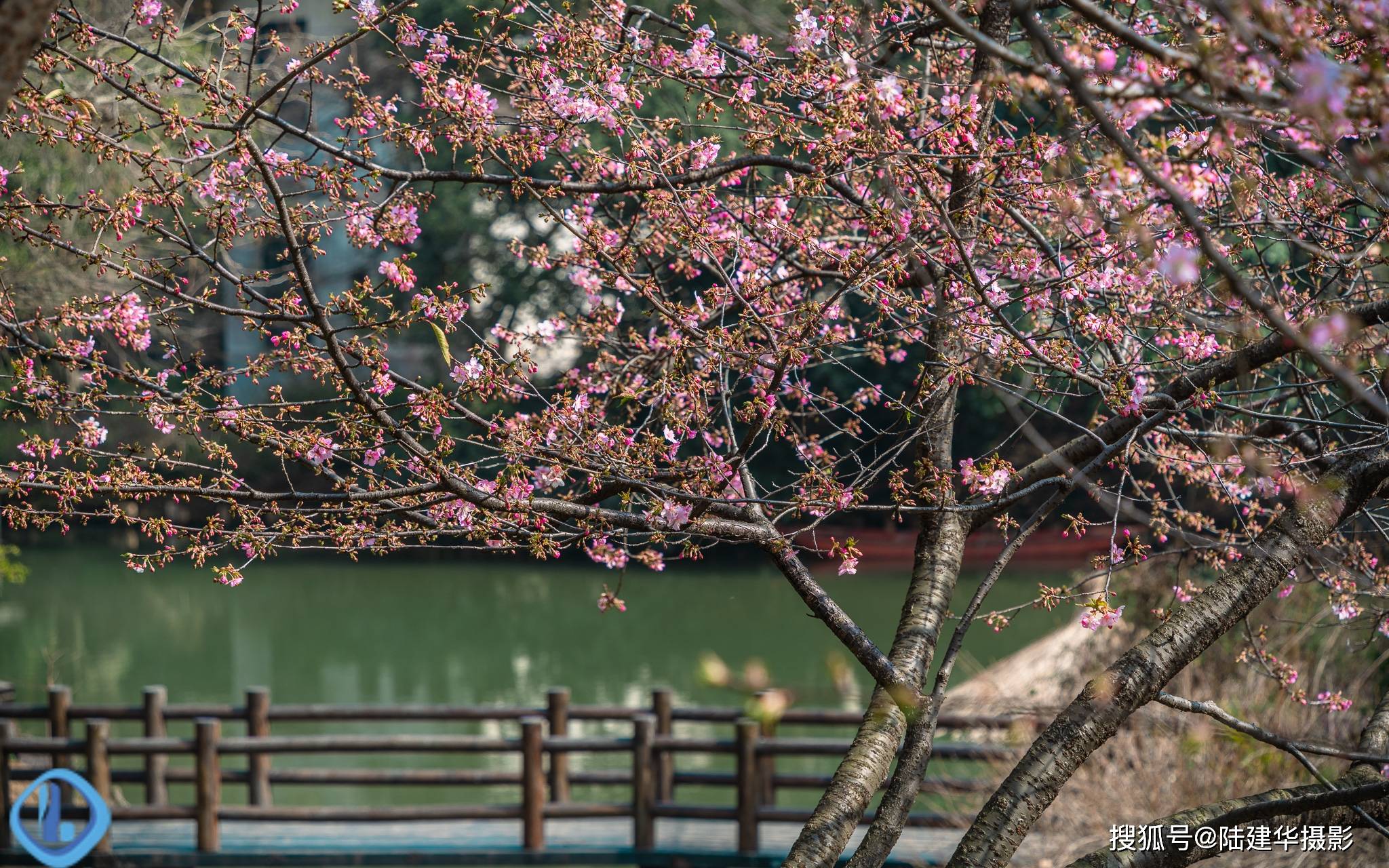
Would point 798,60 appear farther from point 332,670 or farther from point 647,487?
point 332,670

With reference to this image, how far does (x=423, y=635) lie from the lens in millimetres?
15828

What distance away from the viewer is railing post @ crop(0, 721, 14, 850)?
22.4 feet

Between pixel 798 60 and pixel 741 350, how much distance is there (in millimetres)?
778

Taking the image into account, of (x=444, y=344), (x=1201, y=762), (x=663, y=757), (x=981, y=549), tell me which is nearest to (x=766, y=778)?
(x=663, y=757)

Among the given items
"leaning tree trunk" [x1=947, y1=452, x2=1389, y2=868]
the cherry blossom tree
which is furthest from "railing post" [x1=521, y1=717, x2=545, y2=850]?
"leaning tree trunk" [x1=947, y1=452, x2=1389, y2=868]

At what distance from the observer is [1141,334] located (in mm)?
4070

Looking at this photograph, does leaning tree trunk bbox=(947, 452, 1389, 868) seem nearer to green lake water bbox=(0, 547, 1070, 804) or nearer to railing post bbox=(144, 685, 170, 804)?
railing post bbox=(144, 685, 170, 804)

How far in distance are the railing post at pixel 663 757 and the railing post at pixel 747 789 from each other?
47cm

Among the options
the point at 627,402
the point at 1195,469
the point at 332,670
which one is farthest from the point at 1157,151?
the point at 332,670

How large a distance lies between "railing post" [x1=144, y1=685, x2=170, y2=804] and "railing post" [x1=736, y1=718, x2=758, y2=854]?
3.42m

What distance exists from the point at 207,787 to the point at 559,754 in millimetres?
1874

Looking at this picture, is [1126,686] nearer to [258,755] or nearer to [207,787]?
[207,787]

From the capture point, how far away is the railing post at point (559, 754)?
694cm

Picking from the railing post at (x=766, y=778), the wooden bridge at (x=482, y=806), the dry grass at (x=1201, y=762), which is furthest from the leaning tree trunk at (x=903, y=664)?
the railing post at (x=766, y=778)
